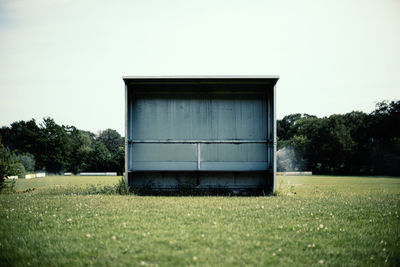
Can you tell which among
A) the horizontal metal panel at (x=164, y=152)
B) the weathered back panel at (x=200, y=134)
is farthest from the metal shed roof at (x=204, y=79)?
the horizontal metal panel at (x=164, y=152)

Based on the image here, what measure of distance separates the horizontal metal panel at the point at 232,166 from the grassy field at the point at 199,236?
4.71 metres

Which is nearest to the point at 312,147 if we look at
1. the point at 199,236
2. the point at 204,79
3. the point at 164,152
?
the point at 164,152

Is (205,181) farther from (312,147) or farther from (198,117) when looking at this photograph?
(312,147)

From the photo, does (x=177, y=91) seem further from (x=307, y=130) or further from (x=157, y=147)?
(x=307, y=130)

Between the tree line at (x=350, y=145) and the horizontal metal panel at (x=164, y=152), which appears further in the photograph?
the tree line at (x=350, y=145)

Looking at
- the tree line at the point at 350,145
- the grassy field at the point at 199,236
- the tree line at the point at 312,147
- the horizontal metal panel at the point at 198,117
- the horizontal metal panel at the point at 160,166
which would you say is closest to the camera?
the grassy field at the point at 199,236

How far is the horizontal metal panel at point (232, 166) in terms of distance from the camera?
12.5 meters

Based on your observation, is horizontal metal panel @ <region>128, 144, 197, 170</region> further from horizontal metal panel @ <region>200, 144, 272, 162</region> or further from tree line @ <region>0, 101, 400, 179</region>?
tree line @ <region>0, 101, 400, 179</region>

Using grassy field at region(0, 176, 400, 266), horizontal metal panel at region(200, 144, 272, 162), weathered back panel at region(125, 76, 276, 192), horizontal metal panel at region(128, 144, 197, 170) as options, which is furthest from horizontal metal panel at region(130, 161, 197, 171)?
grassy field at region(0, 176, 400, 266)

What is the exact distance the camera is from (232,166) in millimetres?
12625

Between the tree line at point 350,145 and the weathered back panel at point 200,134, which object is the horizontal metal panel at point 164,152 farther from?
the tree line at point 350,145

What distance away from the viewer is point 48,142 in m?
78.4

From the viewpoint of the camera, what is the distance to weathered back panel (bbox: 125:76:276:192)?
12.4 m

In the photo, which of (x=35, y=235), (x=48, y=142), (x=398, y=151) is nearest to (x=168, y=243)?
(x=35, y=235)
